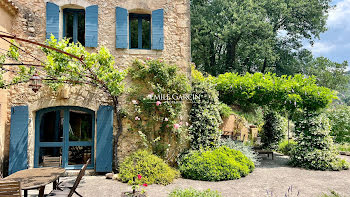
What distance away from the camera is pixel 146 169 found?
20.5 ft

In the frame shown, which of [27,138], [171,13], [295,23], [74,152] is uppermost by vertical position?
[295,23]

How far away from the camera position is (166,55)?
7355mm

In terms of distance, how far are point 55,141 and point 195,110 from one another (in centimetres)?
434

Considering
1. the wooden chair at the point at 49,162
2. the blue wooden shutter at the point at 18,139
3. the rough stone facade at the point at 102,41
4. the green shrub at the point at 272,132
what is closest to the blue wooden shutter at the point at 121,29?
the rough stone facade at the point at 102,41

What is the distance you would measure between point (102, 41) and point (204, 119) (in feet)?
12.9

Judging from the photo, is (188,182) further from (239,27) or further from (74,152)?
(239,27)

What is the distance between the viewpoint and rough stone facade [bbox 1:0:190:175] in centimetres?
667

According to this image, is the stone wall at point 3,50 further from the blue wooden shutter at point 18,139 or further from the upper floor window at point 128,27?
the upper floor window at point 128,27

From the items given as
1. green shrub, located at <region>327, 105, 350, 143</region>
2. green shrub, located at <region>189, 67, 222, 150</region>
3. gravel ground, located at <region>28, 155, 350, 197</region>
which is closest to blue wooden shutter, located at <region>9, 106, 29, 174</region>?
gravel ground, located at <region>28, 155, 350, 197</region>

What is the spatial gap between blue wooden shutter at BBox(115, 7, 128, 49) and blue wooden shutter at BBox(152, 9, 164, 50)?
33.5 inches

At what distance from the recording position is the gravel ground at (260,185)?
17.9ft

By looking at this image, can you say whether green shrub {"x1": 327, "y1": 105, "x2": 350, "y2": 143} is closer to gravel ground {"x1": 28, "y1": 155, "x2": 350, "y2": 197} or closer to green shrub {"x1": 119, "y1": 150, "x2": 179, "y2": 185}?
gravel ground {"x1": 28, "y1": 155, "x2": 350, "y2": 197}

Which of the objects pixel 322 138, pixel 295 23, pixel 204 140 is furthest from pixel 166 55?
pixel 295 23

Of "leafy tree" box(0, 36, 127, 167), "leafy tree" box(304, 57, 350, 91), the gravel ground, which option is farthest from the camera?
"leafy tree" box(304, 57, 350, 91)
